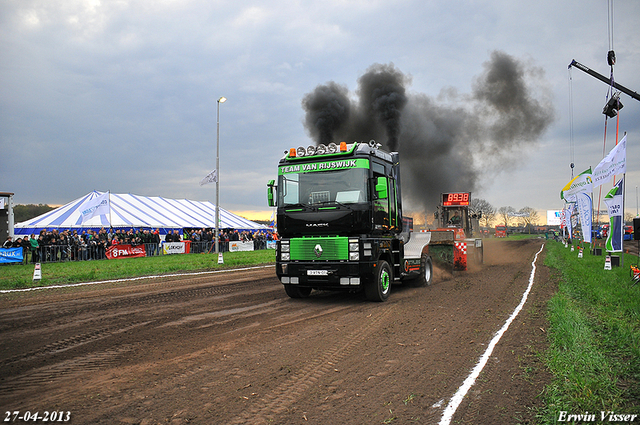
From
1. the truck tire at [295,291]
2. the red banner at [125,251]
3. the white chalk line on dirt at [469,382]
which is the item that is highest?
the red banner at [125,251]

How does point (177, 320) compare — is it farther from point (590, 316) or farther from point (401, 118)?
point (401, 118)

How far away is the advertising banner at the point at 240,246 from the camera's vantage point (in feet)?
104

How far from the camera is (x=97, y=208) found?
27.0 m

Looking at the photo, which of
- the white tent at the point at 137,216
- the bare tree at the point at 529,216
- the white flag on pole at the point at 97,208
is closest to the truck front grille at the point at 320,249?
the white tent at the point at 137,216

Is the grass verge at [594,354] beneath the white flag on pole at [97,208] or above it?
beneath

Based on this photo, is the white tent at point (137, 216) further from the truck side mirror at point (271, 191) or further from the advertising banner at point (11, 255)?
the truck side mirror at point (271, 191)

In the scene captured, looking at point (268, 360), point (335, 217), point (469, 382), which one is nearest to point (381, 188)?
point (335, 217)

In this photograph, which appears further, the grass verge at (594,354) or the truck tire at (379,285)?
the truck tire at (379,285)

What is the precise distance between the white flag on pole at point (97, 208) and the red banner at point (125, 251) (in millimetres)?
4108

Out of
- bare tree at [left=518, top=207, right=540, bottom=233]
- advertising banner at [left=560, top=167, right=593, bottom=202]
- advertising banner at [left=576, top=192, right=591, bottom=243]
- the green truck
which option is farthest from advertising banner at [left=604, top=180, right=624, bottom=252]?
bare tree at [left=518, top=207, right=540, bottom=233]

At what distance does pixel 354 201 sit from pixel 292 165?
1.76m

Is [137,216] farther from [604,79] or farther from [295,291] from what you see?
[604,79]

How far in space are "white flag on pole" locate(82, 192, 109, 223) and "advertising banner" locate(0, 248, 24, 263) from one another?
6959 mm

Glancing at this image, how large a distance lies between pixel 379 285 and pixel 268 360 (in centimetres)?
442
